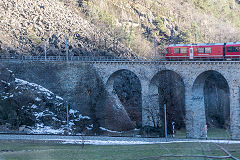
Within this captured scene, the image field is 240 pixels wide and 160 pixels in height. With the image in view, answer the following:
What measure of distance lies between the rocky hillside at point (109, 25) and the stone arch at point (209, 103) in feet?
63.4

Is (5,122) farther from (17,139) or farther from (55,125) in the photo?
(17,139)

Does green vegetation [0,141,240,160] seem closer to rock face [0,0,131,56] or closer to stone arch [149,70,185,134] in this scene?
stone arch [149,70,185,134]

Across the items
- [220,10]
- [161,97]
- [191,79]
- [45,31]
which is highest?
[220,10]

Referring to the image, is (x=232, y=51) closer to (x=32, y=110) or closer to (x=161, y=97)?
→ (x=161, y=97)

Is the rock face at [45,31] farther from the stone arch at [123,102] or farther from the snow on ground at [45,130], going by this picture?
the snow on ground at [45,130]

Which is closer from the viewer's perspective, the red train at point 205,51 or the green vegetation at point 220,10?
the red train at point 205,51

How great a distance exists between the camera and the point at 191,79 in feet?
185

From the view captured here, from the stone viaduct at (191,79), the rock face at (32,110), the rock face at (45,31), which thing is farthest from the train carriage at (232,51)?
the rock face at (45,31)

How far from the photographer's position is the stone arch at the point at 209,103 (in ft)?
185

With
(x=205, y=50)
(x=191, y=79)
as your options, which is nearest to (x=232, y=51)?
(x=205, y=50)

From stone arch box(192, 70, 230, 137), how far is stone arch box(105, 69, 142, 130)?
11794 mm

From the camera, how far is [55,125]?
59062 millimetres

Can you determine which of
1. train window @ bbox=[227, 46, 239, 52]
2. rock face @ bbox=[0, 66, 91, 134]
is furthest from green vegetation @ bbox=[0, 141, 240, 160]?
train window @ bbox=[227, 46, 239, 52]

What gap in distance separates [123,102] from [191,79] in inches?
855
